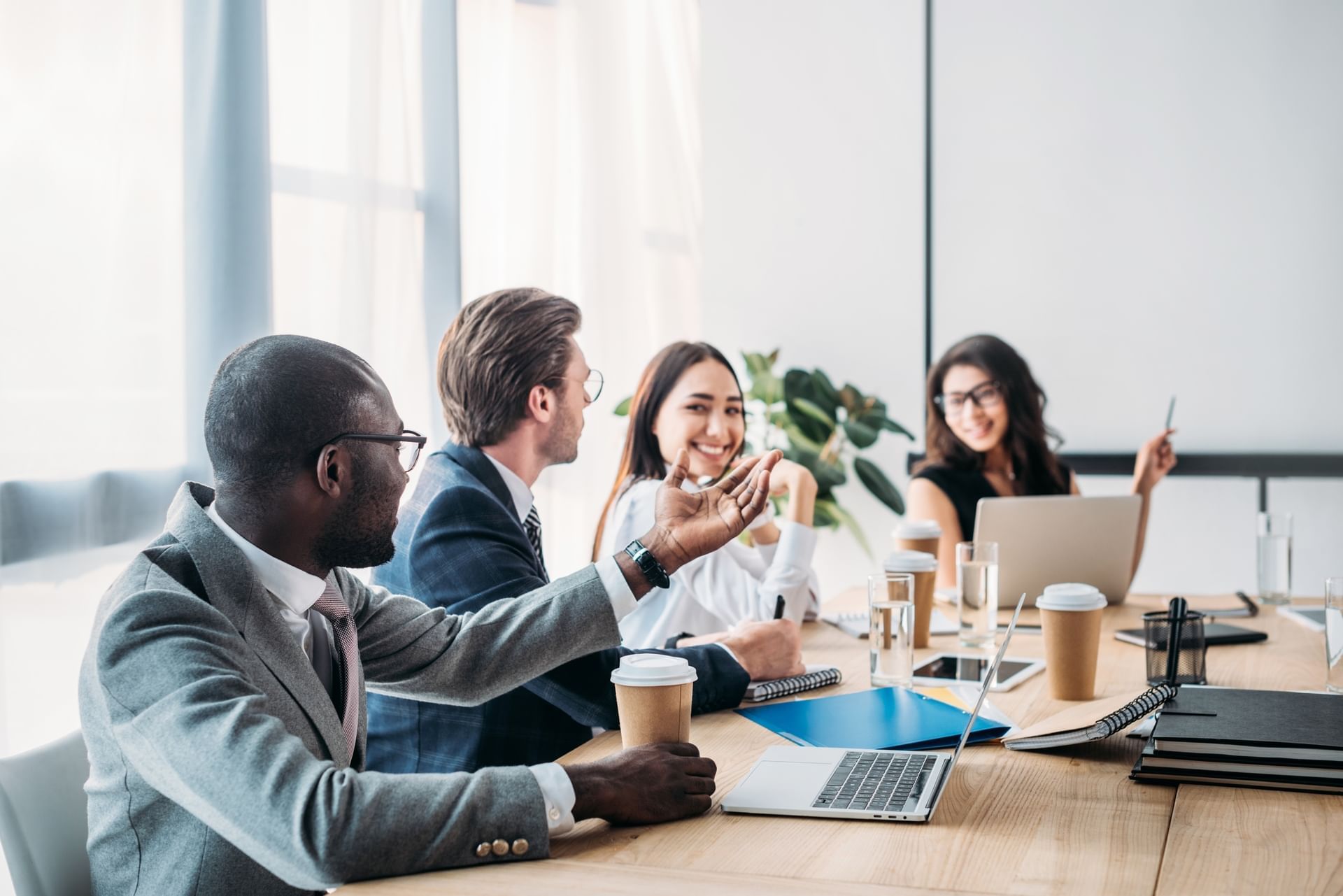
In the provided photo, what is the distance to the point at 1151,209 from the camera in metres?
3.93

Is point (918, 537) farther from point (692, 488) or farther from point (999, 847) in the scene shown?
point (999, 847)

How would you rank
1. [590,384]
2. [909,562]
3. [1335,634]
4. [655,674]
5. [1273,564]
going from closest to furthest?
[655,674] < [1335,634] < [909,562] < [590,384] < [1273,564]

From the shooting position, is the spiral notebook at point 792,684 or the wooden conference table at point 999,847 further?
the spiral notebook at point 792,684

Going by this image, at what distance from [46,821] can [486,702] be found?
Result: 0.60 metres

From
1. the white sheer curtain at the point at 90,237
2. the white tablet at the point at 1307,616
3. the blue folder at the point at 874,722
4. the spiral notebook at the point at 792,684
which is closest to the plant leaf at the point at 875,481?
the white tablet at the point at 1307,616

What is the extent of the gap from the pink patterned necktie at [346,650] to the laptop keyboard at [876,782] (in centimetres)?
54

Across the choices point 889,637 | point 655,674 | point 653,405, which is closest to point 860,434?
point 653,405

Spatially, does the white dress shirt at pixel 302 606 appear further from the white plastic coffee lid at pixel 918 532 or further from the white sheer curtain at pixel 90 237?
the white plastic coffee lid at pixel 918 532

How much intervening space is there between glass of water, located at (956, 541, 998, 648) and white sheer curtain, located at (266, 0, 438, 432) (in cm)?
135

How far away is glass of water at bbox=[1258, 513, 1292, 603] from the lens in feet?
7.77

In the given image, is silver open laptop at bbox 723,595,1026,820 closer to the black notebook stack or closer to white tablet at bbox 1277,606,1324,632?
A: the black notebook stack

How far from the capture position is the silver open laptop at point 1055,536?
88.3 inches

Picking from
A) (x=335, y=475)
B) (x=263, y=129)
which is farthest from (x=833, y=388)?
(x=335, y=475)

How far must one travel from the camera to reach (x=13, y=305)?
1680 mm
